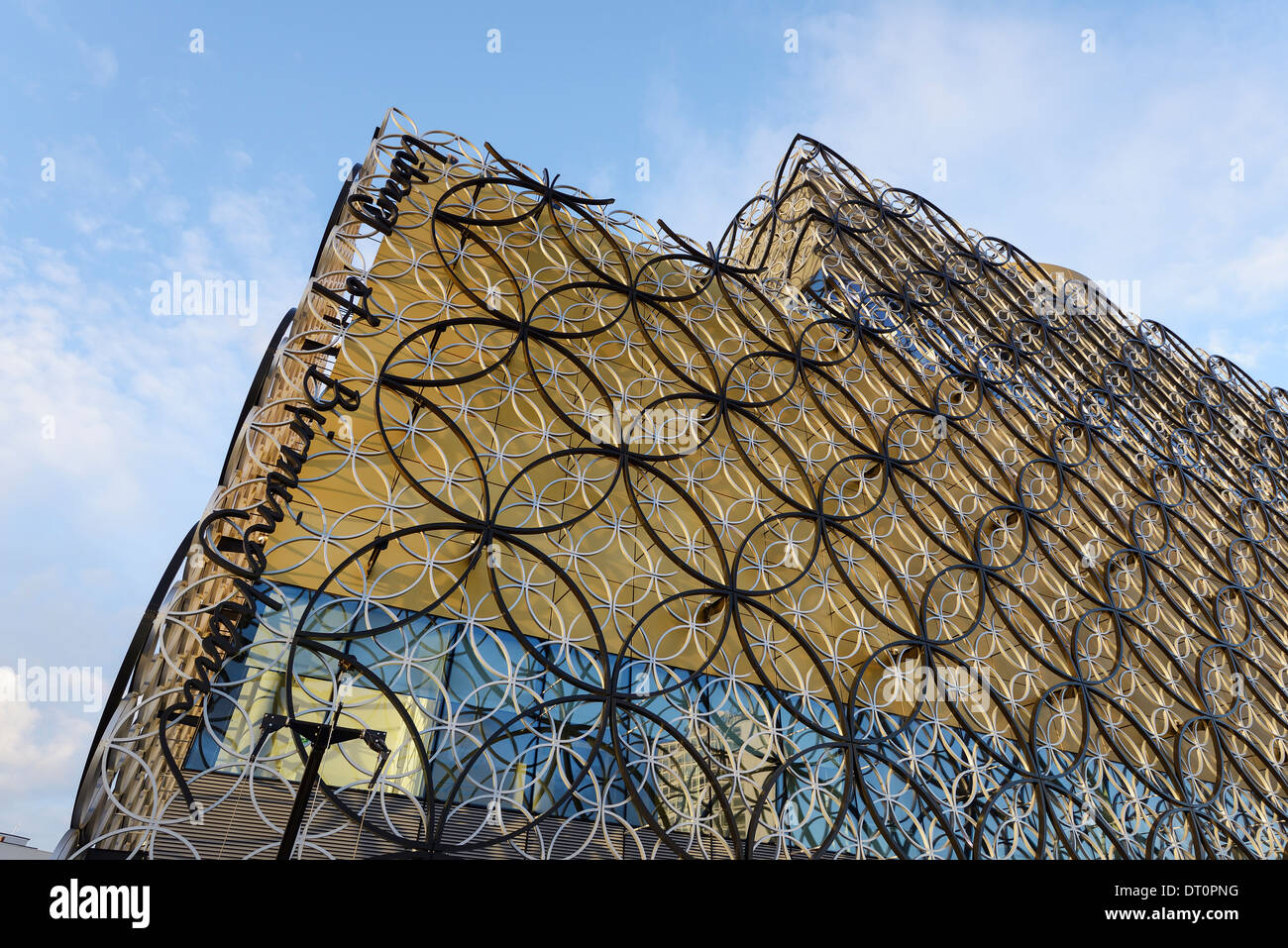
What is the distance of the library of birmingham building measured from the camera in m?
6.74

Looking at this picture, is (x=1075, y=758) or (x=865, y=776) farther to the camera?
(x=1075, y=758)

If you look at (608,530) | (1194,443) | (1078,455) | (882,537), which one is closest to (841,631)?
(882,537)

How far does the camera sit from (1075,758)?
32.8 feet

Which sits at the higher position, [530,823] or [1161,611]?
[1161,611]

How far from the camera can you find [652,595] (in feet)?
29.8

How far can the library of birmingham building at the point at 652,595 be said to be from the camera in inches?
265

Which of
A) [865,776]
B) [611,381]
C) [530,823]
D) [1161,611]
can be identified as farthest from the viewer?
[1161,611]

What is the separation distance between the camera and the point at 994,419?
1433cm

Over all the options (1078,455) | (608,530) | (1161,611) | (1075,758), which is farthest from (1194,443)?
(608,530)

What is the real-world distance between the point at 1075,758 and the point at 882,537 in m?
3.72

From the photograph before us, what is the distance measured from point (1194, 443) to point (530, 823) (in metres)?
18.1

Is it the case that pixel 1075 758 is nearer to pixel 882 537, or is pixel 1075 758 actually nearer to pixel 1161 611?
pixel 882 537
